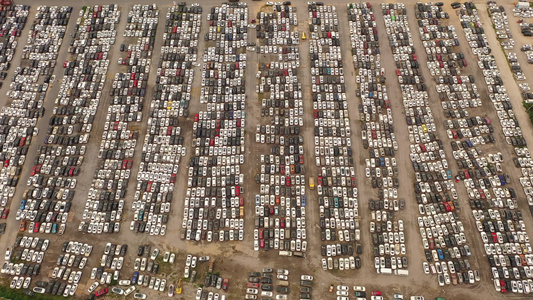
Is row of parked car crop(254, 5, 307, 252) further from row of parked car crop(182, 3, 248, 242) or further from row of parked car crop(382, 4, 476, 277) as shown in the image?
row of parked car crop(382, 4, 476, 277)

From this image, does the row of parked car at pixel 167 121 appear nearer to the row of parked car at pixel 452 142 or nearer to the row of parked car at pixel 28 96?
the row of parked car at pixel 28 96

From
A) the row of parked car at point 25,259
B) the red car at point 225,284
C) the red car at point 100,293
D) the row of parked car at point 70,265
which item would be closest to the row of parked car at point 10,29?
the row of parked car at point 25,259

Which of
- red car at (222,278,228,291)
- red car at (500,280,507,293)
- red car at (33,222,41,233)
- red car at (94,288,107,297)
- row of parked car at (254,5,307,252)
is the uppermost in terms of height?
row of parked car at (254,5,307,252)

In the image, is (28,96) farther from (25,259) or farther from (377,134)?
(377,134)

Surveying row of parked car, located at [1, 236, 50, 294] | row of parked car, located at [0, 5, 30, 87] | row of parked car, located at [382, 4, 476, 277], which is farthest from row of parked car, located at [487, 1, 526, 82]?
Answer: row of parked car, located at [0, 5, 30, 87]

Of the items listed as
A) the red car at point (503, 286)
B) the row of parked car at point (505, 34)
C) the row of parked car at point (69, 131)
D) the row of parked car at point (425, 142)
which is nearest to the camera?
the red car at point (503, 286)

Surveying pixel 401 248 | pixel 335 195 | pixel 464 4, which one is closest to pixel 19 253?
pixel 335 195

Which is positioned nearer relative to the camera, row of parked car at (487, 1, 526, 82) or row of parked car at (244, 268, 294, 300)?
row of parked car at (244, 268, 294, 300)
